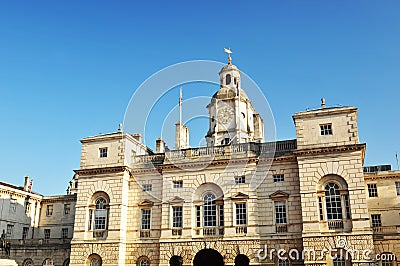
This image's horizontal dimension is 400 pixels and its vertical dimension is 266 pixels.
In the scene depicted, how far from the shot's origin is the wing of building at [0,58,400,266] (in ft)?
91.0

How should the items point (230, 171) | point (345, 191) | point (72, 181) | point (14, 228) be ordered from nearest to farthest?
point (345, 191)
point (230, 171)
point (14, 228)
point (72, 181)

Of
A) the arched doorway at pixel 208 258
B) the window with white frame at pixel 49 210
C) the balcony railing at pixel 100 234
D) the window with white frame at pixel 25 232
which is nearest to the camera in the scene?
the arched doorway at pixel 208 258

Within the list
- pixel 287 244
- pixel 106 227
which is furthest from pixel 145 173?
pixel 287 244

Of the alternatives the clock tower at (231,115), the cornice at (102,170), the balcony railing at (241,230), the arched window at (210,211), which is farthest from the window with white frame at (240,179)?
the clock tower at (231,115)

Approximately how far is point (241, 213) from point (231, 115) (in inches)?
596

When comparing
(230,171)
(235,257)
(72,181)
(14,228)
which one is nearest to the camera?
(235,257)

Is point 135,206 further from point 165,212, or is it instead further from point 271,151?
point 271,151

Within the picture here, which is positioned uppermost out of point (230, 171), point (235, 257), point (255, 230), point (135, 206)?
point (230, 171)

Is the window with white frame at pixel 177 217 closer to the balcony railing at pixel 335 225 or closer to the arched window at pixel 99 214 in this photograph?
the arched window at pixel 99 214

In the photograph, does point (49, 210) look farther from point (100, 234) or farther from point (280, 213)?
point (280, 213)

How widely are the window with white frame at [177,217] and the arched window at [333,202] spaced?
11279mm

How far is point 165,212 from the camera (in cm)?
3209

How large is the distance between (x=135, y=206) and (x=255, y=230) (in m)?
10.5

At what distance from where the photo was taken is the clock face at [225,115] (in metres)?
43.2
